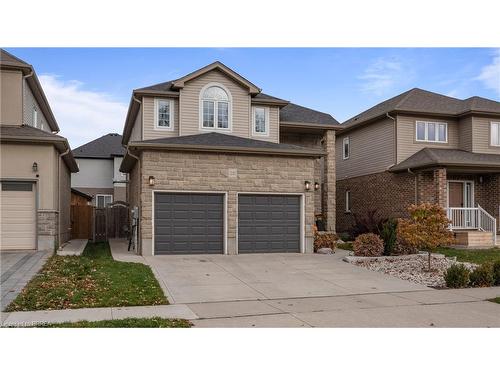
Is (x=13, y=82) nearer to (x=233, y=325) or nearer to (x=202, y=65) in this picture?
(x=202, y=65)

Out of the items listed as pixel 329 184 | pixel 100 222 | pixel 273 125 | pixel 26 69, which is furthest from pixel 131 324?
pixel 100 222

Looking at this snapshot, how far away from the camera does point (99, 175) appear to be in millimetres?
38938

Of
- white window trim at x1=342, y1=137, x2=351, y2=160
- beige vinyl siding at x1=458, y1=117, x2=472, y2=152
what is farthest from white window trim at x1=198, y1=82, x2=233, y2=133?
beige vinyl siding at x1=458, y1=117, x2=472, y2=152

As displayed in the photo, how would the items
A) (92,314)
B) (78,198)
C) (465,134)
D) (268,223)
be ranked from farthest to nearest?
(78,198) < (465,134) < (268,223) < (92,314)

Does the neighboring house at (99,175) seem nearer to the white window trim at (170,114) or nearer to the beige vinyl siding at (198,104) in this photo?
the white window trim at (170,114)

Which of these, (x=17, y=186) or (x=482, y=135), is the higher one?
(x=482, y=135)

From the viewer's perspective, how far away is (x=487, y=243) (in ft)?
66.1

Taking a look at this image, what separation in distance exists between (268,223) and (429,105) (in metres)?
11.1

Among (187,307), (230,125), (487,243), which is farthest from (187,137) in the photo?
(487,243)

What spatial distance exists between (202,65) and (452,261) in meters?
11.6

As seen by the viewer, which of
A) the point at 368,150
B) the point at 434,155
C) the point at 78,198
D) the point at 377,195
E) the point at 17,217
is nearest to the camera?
the point at 17,217

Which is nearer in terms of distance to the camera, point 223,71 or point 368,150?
point 223,71

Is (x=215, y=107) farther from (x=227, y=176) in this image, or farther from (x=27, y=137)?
(x=27, y=137)

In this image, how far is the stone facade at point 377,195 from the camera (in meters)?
22.2
